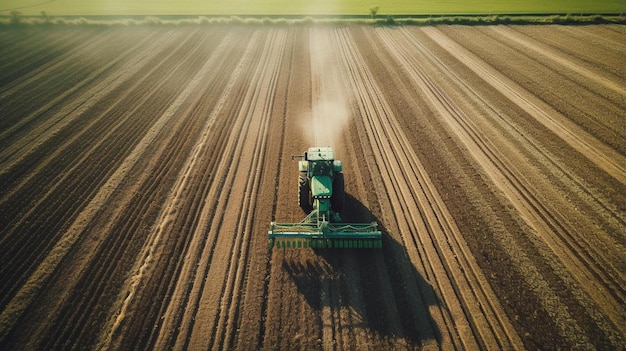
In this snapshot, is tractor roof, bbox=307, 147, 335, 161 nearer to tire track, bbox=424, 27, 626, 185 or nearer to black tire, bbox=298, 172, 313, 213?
black tire, bbox=298, 172, 313, 213

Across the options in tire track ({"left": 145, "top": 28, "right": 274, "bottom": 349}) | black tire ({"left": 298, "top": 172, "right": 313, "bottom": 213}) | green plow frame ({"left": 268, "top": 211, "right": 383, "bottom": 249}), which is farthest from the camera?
black tire ({"left": 298, "top": 172, "right": 313, "bottom": 213})

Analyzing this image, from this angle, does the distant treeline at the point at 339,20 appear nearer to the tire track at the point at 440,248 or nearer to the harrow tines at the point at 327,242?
the tire track at the point at 440,248

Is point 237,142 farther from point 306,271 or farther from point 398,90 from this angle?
point 398,90

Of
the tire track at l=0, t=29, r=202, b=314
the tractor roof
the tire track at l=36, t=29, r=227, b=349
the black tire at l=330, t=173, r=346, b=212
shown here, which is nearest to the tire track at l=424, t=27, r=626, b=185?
the black tire at l=330, t=173, r=346, b=212

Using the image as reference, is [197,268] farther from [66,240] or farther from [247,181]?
[66,240]

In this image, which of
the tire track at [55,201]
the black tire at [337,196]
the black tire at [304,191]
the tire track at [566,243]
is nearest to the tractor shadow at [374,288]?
the black tire at [337,196]

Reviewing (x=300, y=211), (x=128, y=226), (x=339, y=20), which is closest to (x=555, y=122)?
(x=300, y=211)

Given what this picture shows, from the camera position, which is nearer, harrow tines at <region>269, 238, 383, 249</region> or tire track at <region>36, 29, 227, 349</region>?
tire track at <region>36, 29, 227, 349</region>
